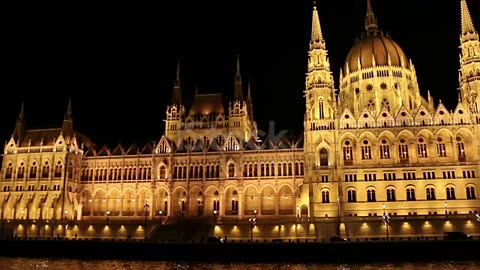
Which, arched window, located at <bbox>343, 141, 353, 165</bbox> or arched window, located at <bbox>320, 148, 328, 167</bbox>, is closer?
arched window, located at <bbox>343, 141, 353, 165</bbox>

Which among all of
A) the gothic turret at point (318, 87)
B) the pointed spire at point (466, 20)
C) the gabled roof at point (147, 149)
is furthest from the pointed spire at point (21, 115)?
the pointed spire at point (466, 20)

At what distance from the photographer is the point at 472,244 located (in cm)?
5150

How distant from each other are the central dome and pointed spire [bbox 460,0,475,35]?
11.8m

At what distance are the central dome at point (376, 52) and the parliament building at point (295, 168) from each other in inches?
9.8

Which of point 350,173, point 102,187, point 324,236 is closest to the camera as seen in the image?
point 324,236

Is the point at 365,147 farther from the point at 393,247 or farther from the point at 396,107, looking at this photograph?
the point at 393,247

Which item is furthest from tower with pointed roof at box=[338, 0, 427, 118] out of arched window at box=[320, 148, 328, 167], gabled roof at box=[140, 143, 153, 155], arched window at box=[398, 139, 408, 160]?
gabled roof at box=[140, 143, 153, 155]

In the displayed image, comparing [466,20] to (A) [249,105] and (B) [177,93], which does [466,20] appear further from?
(B) [177,93]

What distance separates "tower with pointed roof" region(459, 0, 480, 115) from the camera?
7419cm

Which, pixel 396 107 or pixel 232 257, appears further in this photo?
pixel 396 107

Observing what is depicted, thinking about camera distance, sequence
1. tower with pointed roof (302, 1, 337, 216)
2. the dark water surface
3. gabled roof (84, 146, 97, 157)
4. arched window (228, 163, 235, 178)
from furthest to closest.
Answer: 1. gabled roof (84, 146, 97, 157)
2. arched window (228, 163, 235, 178)
3. tower with pointed roof (302, 1, 337, 216)
4. the dark water surface

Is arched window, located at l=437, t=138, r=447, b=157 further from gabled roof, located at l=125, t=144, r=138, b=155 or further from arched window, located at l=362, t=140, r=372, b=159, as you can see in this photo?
gabled roof, located at l=125, t=144, r=138, b=155

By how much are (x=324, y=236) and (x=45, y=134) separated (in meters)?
61.2

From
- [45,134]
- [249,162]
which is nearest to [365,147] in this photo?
[249,162]
